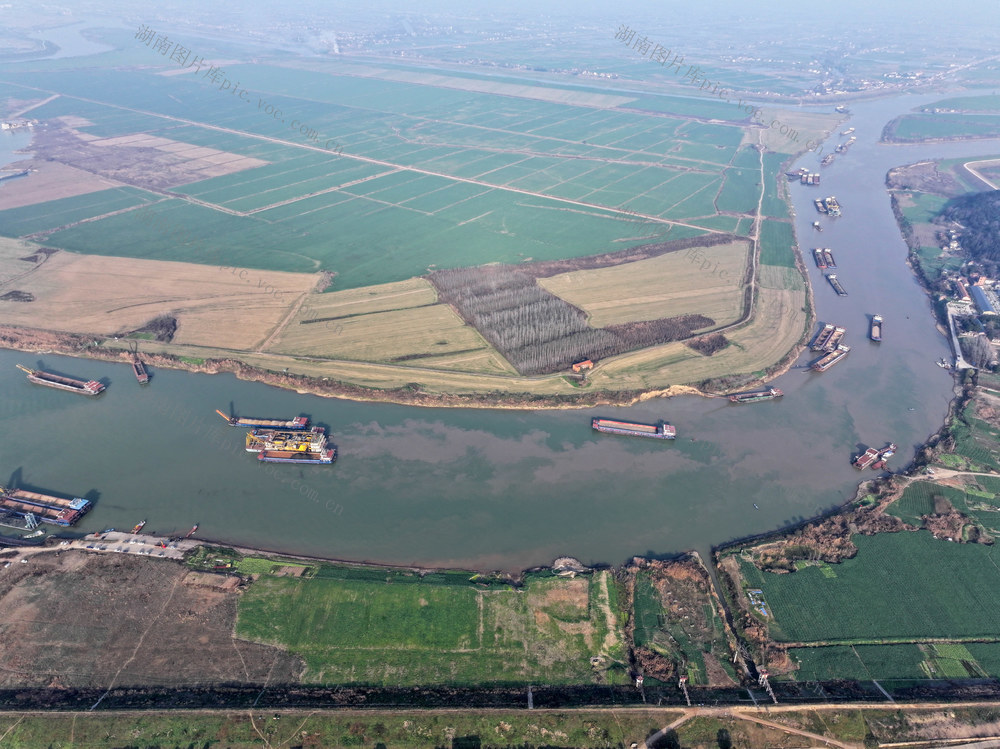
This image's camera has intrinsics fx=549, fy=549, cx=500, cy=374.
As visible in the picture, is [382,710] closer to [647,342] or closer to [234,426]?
[234,426]

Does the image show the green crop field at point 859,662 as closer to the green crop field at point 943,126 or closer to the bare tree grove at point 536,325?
the bare tree grove at point 536,325

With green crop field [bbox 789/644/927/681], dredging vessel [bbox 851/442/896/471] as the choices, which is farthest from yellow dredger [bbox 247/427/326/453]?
dredging vessel [bbox 851/442/896/471]

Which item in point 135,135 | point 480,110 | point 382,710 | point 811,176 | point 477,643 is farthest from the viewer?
point 480,110

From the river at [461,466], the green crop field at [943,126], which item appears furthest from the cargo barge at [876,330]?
the green crop field at [943,126]

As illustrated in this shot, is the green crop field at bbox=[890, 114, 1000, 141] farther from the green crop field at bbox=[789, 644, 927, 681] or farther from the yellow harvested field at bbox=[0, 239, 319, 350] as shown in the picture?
the yellow harvested field at bbox=[0, 239, 319, 350]

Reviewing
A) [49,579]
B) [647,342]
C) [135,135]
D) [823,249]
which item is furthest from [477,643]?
[135,135]

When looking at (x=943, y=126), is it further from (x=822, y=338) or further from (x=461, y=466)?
(x=461, y=466)
